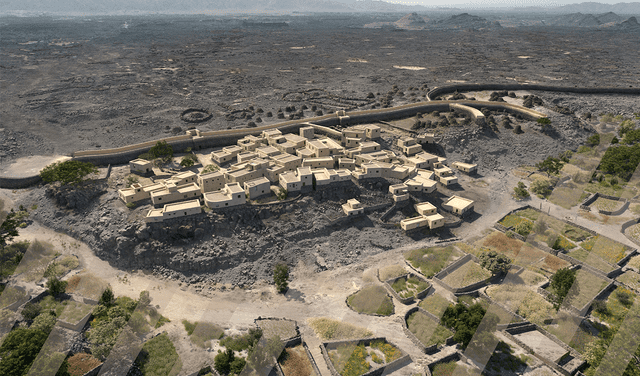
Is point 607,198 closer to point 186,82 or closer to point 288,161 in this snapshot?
point 288,161

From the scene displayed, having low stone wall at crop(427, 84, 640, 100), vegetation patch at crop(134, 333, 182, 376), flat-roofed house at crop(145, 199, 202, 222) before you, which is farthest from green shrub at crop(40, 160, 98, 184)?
low stone wall at crop(427, 84, 640, 100)

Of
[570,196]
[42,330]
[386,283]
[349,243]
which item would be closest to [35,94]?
[42,330]

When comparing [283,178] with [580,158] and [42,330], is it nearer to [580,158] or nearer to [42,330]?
[42,330]

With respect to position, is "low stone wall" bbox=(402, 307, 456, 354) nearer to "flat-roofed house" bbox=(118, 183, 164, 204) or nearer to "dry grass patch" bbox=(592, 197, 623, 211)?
"flat-roofed house" bbox=(118, 183, 164, 204)

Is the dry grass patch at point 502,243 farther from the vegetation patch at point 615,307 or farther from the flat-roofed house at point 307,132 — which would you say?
the flat-roofed house at point 307,132

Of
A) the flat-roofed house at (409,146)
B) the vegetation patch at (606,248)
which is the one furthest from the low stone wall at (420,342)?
the flat-roofed house at (409,146)
